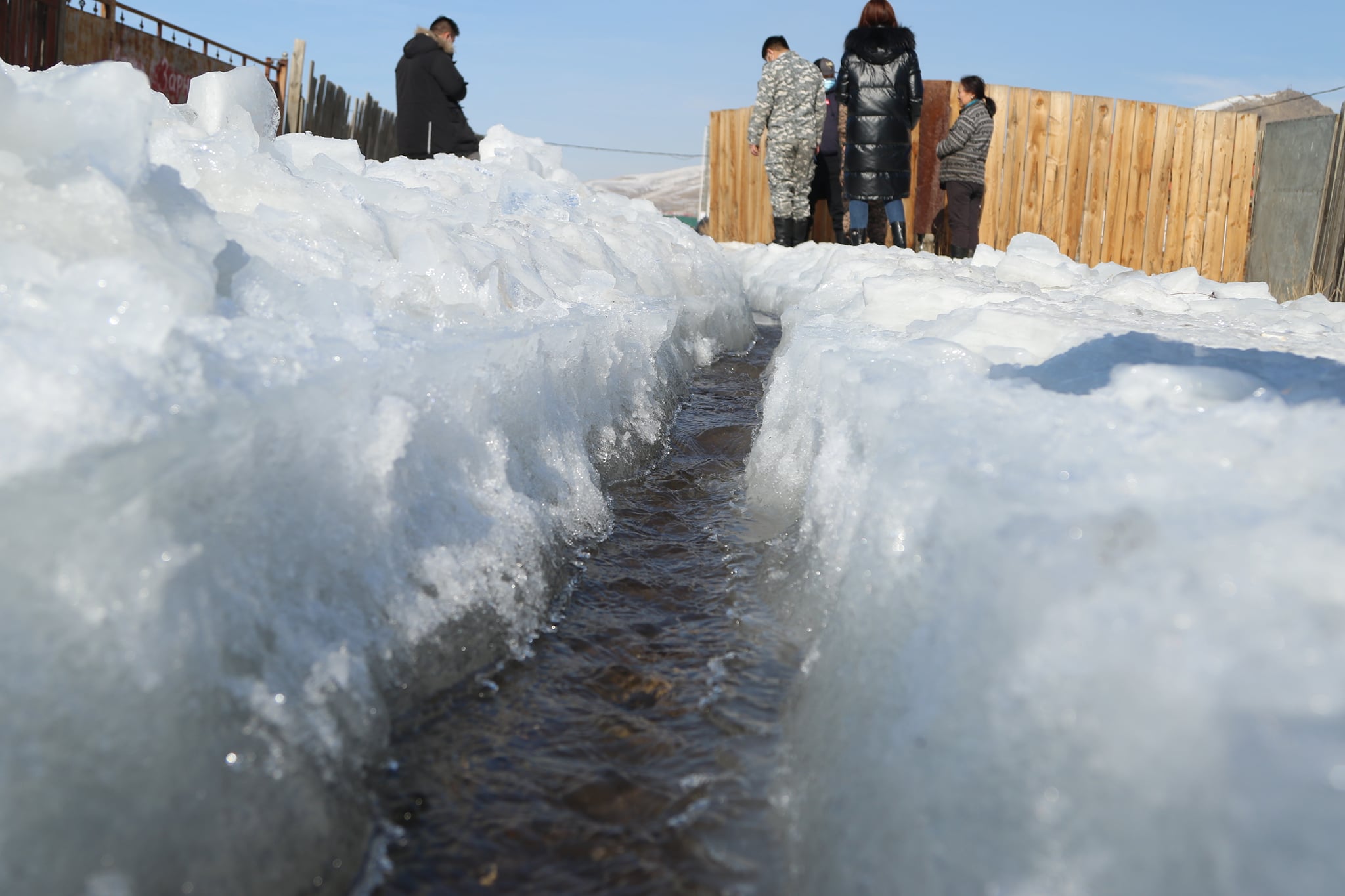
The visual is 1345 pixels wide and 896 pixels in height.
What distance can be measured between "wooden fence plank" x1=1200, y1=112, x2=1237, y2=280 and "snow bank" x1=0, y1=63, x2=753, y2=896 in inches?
315

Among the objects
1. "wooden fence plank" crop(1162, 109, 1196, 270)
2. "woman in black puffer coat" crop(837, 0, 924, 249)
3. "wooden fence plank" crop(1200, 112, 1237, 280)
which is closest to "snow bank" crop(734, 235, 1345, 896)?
"woman in black puffer coat" crop(837, 0, 924, 249)

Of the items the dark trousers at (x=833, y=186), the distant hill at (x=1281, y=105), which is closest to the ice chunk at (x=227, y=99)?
the dark trousers at (x=833, y=186)

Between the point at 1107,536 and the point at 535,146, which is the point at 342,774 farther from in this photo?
the point at 535,146

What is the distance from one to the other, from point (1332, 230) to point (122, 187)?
7.39 m

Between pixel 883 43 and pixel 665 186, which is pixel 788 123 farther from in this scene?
pixel 665 186

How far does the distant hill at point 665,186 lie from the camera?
19.3 meters

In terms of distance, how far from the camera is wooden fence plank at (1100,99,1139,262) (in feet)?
26.8

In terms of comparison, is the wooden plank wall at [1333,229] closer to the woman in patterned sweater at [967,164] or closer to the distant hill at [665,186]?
the woman in patterned sweater at [967,164]

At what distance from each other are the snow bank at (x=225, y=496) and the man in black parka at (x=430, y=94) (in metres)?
4.61

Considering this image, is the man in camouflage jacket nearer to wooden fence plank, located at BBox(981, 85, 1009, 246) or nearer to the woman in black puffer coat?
the woman in black puffer coat

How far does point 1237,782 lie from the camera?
861 mm

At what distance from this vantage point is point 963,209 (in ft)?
23.9

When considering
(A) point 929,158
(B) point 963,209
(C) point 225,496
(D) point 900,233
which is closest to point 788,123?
(D) point 900,233

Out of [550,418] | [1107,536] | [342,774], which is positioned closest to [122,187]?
[342,774]
